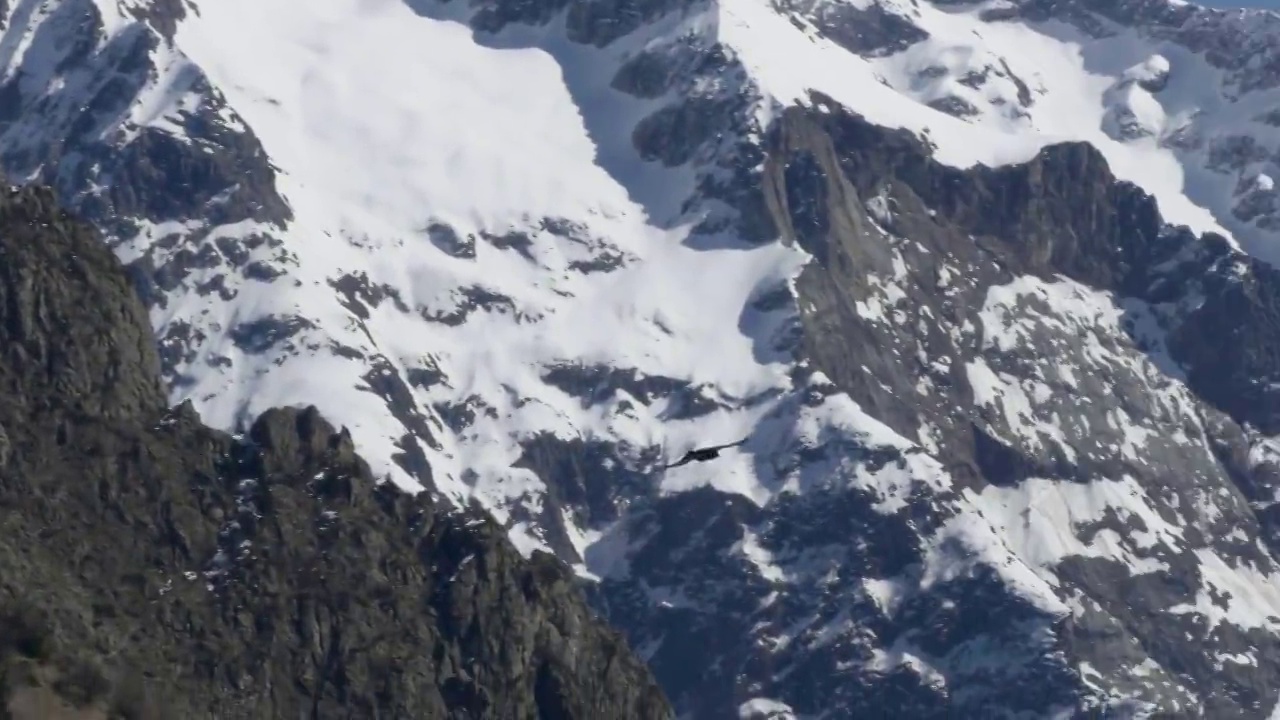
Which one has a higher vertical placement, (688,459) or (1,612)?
(688,459)

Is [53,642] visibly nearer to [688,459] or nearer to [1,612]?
[1,612]

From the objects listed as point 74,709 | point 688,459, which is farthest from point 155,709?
point 688,459

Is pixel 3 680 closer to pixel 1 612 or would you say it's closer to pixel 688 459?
pixel 1 612

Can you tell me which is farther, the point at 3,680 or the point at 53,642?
the point at 53,642

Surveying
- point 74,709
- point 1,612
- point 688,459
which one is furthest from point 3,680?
point 688,459

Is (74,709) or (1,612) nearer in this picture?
(74,709)

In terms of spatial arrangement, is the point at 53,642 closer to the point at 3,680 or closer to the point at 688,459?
the point at 3,680

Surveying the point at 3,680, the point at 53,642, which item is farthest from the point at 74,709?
the point at 53,642

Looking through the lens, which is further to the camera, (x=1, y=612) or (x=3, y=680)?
(x=1, y=612)
